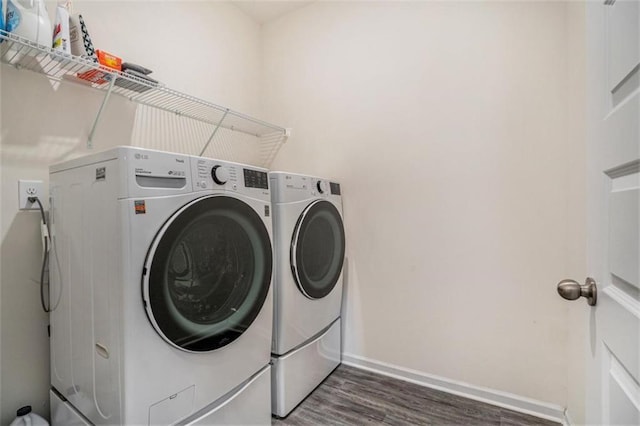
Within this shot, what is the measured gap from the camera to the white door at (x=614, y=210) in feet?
1.60

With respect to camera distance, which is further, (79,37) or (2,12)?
(79,37)

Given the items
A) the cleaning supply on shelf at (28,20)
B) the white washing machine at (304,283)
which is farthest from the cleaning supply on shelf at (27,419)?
the cleaning supply on shelf at (28,20)

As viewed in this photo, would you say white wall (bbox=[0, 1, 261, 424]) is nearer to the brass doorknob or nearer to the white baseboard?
the white baseboard

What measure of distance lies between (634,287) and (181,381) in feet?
3.87

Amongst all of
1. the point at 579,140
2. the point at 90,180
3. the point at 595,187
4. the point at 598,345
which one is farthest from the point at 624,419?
the point at 90,180

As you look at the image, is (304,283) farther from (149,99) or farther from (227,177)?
(149,99)

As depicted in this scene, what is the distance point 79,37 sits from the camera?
1.24 meters

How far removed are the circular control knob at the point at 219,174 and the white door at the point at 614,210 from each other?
1.06 metres

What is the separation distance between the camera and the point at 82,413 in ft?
3.49

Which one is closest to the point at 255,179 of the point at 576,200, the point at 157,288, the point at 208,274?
the point at 208,274

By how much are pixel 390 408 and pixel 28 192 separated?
194 centimetres

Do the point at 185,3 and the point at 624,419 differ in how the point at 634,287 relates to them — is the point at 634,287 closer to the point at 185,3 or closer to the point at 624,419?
the point at 624,419

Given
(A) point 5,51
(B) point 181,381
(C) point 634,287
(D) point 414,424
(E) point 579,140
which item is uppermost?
(A) point 5,51

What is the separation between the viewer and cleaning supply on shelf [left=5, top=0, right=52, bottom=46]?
1073 millimetres
